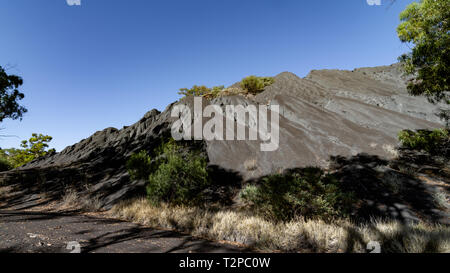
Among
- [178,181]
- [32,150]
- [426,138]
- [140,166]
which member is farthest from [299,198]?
[32,150]

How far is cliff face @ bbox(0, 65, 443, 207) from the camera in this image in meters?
10.9

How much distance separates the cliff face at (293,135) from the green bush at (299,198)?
12.2ft

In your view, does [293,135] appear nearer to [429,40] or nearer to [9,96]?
[429,40]

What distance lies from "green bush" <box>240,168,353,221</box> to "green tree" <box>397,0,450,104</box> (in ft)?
18.0

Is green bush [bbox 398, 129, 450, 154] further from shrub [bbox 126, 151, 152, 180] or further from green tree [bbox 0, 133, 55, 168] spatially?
green tree [bbox 0, 133, 55, 168]

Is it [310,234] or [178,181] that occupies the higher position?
[178,181]

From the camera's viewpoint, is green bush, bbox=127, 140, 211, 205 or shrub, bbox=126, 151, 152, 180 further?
shrub, bbox=126, 151, 152, 180

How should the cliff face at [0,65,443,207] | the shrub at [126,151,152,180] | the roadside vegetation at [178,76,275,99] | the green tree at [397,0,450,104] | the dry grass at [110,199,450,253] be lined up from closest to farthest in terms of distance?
the dry grass at [110,199,450,253] → the green tree at [397,0,450,104] → the shrub at [126,151,152,180] → the cliff face at [0,65,443,207] → the roadside vegetation at [178,76,275,99]

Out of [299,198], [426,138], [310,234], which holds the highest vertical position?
[426,138]

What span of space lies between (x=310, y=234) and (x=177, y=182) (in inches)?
185

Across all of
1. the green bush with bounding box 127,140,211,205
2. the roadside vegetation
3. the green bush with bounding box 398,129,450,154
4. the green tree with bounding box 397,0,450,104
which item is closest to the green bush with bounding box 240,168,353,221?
the green bush with bounding box 127,140,211,205

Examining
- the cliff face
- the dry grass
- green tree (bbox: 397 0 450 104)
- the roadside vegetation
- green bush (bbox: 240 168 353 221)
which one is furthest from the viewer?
the roadside vegetation

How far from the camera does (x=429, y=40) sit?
680 cm

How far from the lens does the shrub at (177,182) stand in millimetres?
7027
